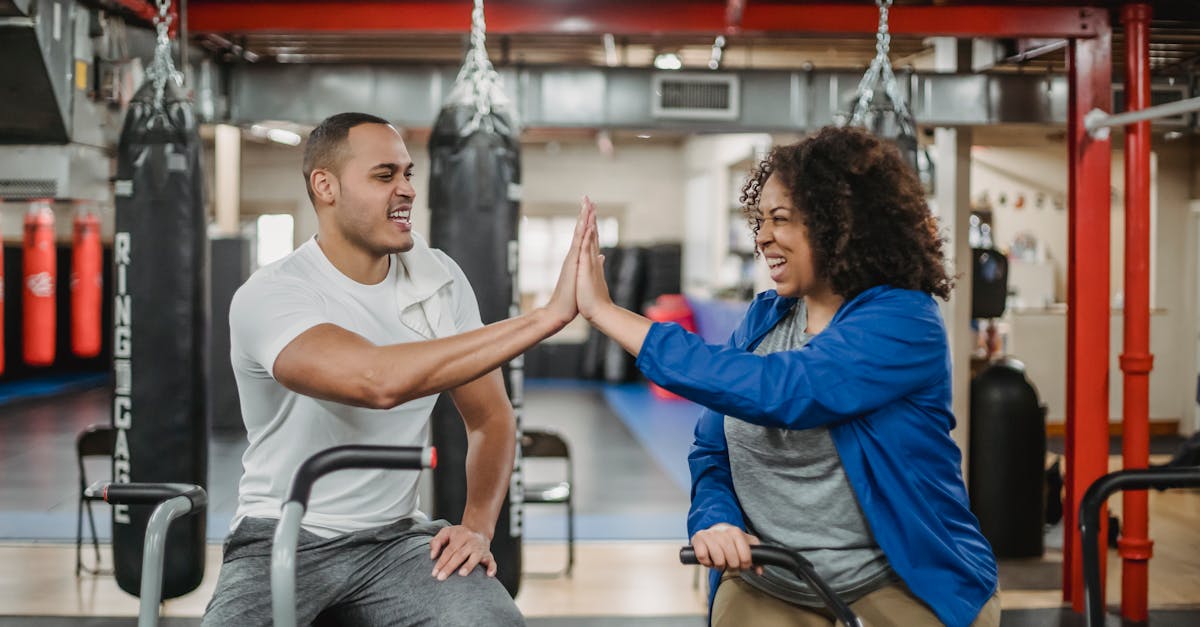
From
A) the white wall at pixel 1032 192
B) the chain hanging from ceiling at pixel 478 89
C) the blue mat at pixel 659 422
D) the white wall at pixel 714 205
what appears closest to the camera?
the chain hanging from ceiling at pixel 478 89

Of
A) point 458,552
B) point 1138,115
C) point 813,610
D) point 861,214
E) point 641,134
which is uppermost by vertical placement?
point 641,134

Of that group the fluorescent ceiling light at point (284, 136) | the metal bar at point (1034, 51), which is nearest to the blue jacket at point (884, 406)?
the metal bar at point (1034, 51)

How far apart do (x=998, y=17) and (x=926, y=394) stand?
103 inches

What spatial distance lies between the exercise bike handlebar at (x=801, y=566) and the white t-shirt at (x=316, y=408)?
1.97ft

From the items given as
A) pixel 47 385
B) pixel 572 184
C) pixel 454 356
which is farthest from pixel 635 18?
A: pixel 572 184

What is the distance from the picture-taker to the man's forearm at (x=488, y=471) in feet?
6.61

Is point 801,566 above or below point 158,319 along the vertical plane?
below

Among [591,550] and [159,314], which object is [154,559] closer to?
[159,314]

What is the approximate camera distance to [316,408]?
190 cm

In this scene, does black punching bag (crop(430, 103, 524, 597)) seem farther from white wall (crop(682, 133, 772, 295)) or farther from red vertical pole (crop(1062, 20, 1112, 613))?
white wall (crop(682, 133, 772, 295))

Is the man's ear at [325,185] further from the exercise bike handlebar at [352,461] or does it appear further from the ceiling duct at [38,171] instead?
the ceiling duct at [38,171]

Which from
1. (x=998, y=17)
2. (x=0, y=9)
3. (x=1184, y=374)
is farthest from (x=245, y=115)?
(x=1184, y=374)

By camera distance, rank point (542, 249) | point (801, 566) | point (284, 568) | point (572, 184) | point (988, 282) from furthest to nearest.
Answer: point (542, 249)
point (572, 184)
point (988, 282)
point (801, 566)
point (284, 568)

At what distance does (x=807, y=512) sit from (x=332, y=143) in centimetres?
114
